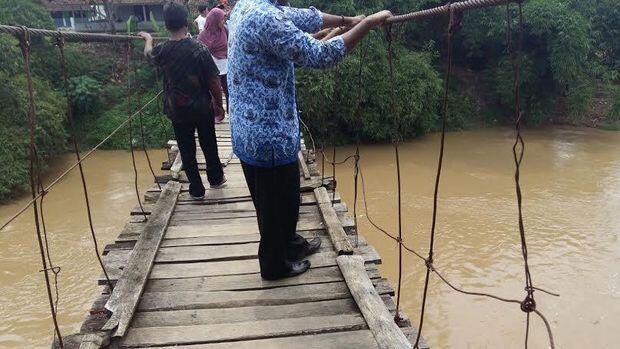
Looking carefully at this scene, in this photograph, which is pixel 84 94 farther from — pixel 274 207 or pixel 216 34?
pixel 274 207

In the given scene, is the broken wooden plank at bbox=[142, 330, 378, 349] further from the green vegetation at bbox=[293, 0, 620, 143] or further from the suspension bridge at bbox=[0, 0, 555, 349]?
the green vegetation at bbox=[293, 0, 620, 143]

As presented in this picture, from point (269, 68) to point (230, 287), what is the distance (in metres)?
0.89

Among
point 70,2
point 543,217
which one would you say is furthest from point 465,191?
point 70,2

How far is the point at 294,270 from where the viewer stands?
2133 millimetres

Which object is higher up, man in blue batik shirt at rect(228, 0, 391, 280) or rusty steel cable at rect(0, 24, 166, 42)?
rusty steel cable at rect(0, 24, 166, 42)

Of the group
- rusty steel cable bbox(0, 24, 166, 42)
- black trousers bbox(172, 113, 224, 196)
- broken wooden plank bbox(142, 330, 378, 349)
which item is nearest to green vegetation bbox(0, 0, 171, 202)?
black trousers bbox(172, 113, 224, 196)

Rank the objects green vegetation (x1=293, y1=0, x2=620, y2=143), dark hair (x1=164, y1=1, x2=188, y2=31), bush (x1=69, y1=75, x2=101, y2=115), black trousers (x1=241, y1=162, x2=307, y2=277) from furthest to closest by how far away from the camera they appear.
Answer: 1. bush (x1=69, y1=75, x2=101, y2=115)
2. green vegetation (x1=293, y1=0, x2=620, y2=143)
3. dark hair (x1=164, y1=1, x2=188, y2=31)
4. black trousers (x1=241, y1=162, x2=307, y2=277)

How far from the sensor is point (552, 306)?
16.8ft

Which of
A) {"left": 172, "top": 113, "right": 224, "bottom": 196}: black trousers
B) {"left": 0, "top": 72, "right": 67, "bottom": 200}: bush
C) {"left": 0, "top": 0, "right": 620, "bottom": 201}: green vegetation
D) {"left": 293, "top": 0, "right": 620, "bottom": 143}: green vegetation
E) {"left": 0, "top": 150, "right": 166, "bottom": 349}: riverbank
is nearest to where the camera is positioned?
{"left": 172, "top": 113, "right": 224, "bottom": 196}: black trousers

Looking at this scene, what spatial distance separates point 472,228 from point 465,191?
4.65 feet

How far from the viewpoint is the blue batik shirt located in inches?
63.9

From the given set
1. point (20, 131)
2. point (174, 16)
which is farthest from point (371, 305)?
point (20, 131)

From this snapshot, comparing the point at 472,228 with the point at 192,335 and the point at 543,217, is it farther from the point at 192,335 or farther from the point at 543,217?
the point at 192,335

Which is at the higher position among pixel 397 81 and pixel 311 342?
pixel 397 81
